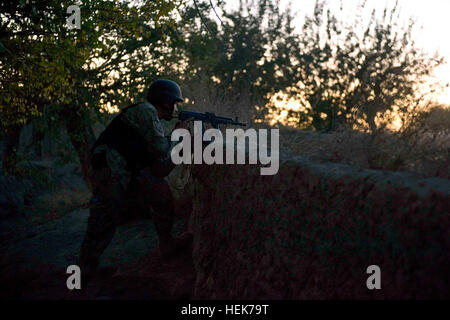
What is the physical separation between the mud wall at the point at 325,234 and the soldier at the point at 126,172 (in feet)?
3.22

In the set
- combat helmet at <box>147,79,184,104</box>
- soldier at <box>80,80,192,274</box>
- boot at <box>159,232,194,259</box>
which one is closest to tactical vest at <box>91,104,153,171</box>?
soldier at <box>80,80,192,274</box>

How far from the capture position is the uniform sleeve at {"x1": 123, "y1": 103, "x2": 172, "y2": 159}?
388 cm

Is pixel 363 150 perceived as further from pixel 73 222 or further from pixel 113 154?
pixel 73 222

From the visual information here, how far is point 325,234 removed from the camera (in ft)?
6.57

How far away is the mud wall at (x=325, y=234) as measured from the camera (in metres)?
1.52

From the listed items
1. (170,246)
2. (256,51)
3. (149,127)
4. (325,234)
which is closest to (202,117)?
(149,127)

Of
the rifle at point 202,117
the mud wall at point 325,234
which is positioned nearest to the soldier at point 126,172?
the rifle at point 202,117

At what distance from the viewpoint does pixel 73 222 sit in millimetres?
7758

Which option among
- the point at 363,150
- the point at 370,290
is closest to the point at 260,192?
the point at 363,150

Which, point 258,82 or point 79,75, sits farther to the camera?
point 258,82

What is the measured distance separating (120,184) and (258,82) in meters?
15.5

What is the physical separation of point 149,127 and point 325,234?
2.33 meters

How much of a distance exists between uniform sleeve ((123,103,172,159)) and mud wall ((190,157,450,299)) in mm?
874

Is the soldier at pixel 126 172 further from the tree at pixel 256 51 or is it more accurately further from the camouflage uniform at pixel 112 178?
the tree at pixel 256 51
